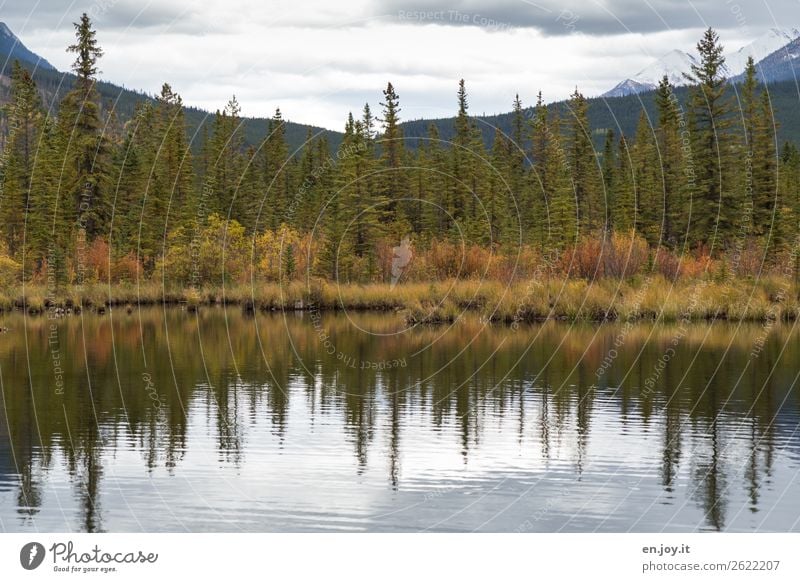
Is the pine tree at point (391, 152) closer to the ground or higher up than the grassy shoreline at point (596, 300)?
higher up

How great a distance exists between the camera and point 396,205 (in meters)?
90.1

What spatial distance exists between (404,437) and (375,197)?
6181 cm

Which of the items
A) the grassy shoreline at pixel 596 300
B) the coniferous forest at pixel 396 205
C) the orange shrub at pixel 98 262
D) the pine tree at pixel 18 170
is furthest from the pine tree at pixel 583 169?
the pine tree at pixel 18 170

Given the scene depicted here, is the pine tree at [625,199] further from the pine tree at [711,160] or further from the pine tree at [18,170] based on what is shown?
the pine tree at [18,170]

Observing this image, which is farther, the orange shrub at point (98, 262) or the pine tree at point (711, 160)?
the pine tree at point (711, 160)

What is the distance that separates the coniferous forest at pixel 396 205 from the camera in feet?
200

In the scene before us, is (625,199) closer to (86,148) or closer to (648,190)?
(648,190)

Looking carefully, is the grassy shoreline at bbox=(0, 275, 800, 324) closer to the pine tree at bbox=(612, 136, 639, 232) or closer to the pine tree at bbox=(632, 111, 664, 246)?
the pine tree at bbox=(632, 111, 664, 246)

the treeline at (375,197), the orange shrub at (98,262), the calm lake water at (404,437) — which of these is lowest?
the calm lake water at (404,437)

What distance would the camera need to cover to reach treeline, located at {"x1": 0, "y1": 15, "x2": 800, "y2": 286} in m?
68.1

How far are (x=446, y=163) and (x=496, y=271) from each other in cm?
4681

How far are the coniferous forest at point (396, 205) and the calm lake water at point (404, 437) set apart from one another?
17935 millimetres

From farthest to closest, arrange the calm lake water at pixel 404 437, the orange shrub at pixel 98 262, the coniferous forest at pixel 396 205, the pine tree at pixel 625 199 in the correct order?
the pine tree at pixel 625 199
the orange shrub at pixel 98 262
the coniferous forest at pixel 396 205
the calm lake water at pixel 404 437
